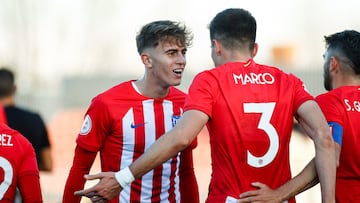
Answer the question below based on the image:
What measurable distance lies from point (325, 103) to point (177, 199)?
1.43 metres

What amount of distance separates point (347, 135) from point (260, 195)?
0.85 metres

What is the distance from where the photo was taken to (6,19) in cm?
3512

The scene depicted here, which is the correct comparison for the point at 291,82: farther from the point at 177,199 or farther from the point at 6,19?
the point at 6,19

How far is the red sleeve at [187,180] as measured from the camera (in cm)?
725

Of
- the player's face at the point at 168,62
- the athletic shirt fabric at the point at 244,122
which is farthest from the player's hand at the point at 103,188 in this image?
the player's face at the point at 168,62

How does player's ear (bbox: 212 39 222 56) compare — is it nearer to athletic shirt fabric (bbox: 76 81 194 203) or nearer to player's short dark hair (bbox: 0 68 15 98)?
athletic shirt fabric (bbox: 76 81 194 203)

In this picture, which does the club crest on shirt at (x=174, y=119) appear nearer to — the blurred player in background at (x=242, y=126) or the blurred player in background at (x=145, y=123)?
the blurred player in background at (x=145, y=123)

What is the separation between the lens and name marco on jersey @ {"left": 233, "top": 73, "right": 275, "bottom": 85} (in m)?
6.05

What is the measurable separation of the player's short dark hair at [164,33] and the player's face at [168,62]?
0.04 m

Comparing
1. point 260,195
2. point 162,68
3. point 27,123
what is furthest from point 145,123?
point 27,123

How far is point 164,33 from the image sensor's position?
7.17 meters

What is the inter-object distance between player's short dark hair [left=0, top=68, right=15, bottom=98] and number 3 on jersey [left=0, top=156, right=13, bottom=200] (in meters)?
3.47

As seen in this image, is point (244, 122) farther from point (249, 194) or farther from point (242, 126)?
point (249, 194)

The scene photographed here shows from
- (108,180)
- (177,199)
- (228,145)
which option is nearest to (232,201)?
(228,145)
